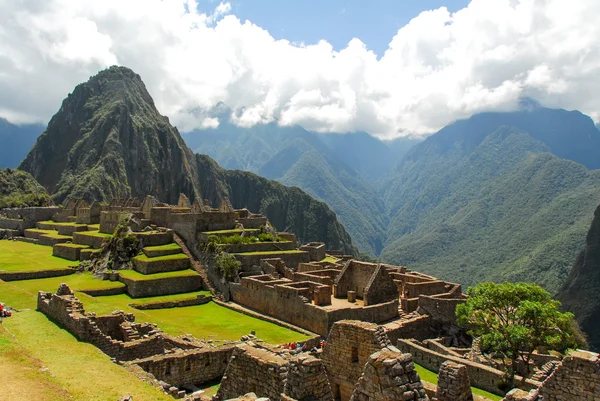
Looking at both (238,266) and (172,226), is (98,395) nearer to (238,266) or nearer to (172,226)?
(238,266)

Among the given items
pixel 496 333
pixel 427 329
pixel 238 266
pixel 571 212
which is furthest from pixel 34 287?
pixel 571 212

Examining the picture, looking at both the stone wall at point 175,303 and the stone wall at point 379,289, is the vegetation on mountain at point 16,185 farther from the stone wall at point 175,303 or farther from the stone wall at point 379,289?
the stone wall at point 379,289

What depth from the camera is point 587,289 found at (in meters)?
83.2

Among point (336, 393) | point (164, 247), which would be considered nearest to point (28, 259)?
point (164, 247)

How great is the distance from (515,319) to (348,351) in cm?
1294

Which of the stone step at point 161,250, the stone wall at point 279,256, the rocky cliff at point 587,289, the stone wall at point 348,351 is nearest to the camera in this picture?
the stone wall at point 348,351

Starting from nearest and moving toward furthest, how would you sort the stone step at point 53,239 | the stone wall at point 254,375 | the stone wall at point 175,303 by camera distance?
1. the stone wall at point 254,375
2. the stone wall at point 175,303
3. the stone step at point 53,239

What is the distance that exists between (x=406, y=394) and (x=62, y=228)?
48.6 metres

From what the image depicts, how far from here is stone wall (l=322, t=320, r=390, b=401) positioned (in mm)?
7379

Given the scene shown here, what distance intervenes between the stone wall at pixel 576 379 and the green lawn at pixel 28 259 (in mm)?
29944

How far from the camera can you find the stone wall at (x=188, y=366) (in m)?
12.5

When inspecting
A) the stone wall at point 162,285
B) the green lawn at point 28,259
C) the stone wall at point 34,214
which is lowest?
the stone wall at point 162,285

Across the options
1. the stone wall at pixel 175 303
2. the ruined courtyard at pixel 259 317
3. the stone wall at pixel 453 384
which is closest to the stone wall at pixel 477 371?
the ruined courtyard at pixel 259 317

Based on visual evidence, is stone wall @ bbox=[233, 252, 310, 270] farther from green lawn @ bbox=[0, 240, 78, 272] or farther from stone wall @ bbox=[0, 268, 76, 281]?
green lawn @ bbox=[0, 240, 78, 272]
